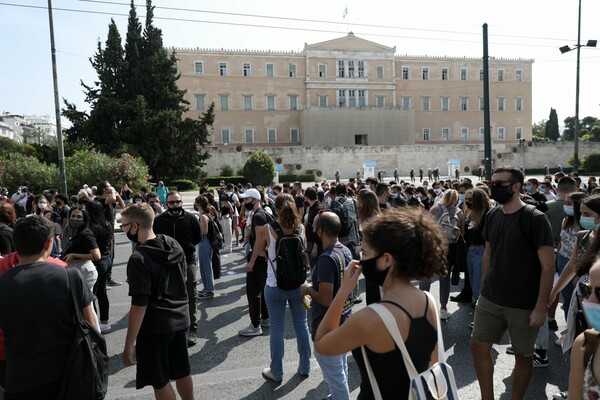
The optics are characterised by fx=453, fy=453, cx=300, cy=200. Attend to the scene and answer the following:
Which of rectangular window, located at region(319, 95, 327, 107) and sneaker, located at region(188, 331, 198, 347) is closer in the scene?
sneaker, located at region(188, 331, 198, 347)

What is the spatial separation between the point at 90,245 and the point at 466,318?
5114 millimetres

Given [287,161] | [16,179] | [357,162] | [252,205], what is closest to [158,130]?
[16,179]

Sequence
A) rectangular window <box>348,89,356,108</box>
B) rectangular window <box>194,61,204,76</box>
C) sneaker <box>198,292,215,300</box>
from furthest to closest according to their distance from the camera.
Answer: rectangular window <box>348,89,356,108</box> → rectangular window <box>194,61,204,76</box> → sneaker <box>198,292,215,300</box>

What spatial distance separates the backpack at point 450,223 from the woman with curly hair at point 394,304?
4.75 meters

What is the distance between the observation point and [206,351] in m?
5.50

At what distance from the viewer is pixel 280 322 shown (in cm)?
459

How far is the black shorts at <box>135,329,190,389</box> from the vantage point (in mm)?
3443

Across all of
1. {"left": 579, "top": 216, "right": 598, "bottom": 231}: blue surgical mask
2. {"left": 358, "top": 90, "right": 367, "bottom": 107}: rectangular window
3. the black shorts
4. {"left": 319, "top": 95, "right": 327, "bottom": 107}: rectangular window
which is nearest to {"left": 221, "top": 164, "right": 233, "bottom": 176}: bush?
{"left": 319, "top": 95, "right": 327, "bottom": 107}: rectangular window

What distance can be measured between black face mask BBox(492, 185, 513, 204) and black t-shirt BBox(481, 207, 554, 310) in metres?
0.14

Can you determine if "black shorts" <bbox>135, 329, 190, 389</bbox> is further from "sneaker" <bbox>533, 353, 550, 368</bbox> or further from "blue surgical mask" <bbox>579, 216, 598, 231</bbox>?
"blue surgical mask" <bbox>579, 216, 598, 231</bbox>

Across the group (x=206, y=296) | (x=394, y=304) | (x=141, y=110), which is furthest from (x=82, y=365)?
(x=141, y=110)

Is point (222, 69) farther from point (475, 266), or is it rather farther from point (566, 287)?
point (566, 287)

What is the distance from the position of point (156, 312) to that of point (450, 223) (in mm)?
4824

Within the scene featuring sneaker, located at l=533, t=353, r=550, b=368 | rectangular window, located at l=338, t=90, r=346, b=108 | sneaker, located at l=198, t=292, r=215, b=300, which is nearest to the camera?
sneaker, located at l=533, t=353, r=550, b=368
